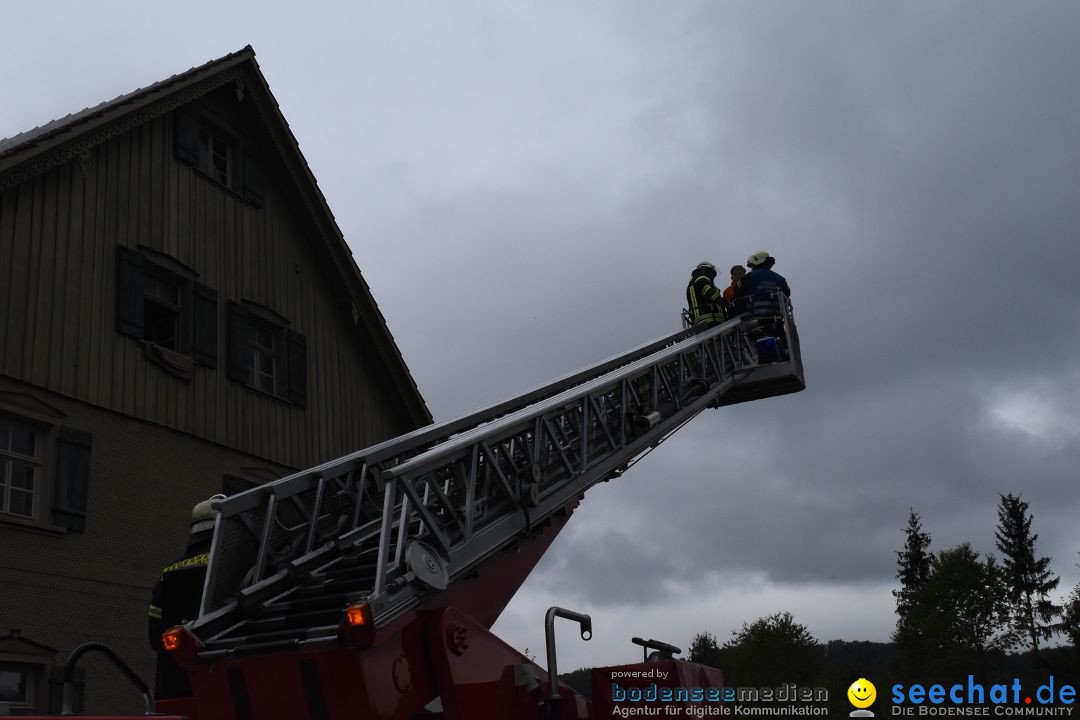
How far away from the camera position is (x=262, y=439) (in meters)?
13.6

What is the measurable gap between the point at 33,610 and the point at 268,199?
22.9ft

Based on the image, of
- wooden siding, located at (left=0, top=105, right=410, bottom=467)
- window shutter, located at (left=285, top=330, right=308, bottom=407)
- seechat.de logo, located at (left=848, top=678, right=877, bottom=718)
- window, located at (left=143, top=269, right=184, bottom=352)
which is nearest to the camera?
seechat.de logo, located at (left=848, top=678, right=877, bottom=718)

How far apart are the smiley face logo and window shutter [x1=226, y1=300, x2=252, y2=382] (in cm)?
930

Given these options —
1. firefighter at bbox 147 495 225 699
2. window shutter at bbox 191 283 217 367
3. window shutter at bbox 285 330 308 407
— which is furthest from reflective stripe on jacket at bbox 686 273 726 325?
firefighter at bbox 147 495 225 699

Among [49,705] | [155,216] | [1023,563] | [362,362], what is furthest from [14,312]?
[1023,563]

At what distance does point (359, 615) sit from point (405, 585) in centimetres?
44

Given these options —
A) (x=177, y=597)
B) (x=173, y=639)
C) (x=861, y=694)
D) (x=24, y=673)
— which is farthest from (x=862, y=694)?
(x=24, y=673)

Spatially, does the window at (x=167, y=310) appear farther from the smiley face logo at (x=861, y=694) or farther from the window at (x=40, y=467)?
the smiley face logo at (x=861, y=694)

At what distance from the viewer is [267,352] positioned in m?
14.2

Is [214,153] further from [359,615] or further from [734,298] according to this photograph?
[359,615]

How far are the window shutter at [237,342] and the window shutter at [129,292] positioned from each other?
150cm

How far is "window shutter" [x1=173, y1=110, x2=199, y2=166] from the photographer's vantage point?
13305 mm

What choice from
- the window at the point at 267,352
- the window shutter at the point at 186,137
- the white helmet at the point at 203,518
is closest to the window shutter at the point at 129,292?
the window at the point at 267,352

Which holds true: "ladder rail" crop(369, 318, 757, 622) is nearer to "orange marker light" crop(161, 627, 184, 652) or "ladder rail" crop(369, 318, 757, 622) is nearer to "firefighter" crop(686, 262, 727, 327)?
"orange marker light" crop(161, 627, 184, 652)
